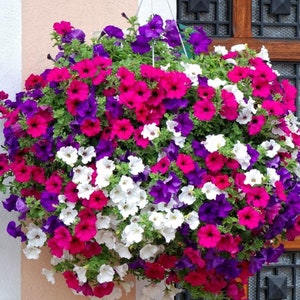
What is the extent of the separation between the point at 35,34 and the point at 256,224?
3.78 ft

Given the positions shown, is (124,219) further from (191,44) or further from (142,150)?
(191,44)

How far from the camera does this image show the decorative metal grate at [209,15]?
3.78m

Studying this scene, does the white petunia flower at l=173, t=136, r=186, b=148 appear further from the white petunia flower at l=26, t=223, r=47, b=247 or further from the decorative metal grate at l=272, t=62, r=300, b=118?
the decorative metal grate at l=272, t=62, r=300, b=118

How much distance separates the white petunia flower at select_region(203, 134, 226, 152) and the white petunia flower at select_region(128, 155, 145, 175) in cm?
21

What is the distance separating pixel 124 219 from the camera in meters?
2.86

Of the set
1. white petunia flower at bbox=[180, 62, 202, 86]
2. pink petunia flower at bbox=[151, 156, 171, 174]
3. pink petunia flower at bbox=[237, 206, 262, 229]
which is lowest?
pink petunia flower at bbox=[237, 206, 262, 229]

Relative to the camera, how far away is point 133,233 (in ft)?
9.26

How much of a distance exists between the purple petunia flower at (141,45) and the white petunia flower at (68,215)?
23.1 inches

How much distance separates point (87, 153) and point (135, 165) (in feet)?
0.54

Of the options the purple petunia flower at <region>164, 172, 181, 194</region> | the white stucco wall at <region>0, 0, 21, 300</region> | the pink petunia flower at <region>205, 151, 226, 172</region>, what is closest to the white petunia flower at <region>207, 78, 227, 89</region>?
the pink petunia flower at <region>205, 151, 226, 172</region>

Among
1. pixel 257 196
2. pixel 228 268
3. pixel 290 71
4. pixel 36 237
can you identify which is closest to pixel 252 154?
pixel 257 196

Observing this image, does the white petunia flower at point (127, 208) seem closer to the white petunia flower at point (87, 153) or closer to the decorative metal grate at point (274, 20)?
the white petunia flower at point (87, 153)

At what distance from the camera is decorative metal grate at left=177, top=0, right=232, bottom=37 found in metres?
3.78

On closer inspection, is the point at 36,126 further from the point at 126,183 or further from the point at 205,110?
the point at 205,110
